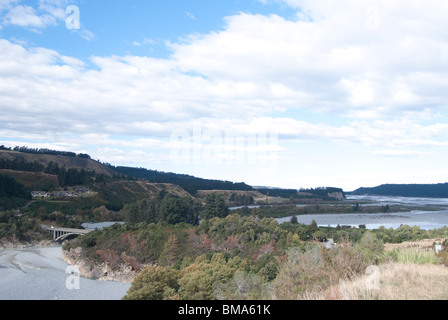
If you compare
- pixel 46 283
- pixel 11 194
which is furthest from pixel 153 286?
pixel 11 194

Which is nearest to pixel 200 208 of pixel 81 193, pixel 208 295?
pixel 81 193

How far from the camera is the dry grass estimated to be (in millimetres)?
7086

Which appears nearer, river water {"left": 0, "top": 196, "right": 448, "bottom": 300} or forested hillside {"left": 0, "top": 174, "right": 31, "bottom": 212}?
river water {"left": 0, "top": 196, "right": 448, "bottom": 300}

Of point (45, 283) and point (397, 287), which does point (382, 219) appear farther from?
point (397, 287)

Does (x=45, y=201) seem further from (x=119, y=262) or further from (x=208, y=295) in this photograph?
(x=208, y=295)

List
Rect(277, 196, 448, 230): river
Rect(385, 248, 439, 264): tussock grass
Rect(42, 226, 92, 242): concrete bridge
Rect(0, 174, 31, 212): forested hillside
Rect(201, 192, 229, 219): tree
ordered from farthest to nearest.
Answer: Rect(0, 174, 31, 212): forested hillside
Rect(277, 196, 448, 230): river
Rect(201, 192, 229, 219): tree
Rect(42, 226, 92, 242): concrete bridge
Rect(385, 248, 439, 264): tussock grass

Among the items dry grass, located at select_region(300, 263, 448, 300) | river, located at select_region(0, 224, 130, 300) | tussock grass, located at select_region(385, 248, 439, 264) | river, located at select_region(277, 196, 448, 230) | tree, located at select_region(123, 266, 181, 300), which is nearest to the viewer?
dry grass, located at select_region(300, 263, 448, 300)

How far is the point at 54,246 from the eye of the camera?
60781mm

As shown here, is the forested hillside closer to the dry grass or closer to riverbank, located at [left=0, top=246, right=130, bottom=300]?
riverbank, located at [left=0, top=246, right=130, bottom=300]

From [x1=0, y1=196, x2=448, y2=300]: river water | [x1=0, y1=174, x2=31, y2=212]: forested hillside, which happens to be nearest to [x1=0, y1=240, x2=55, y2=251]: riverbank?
[x1=0, y1=196, x2=448, y2=300]: river water

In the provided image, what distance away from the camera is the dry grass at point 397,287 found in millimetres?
7086

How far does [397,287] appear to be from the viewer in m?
7.65

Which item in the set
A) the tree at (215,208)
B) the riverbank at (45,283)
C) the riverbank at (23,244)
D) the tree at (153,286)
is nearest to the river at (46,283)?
the riverbank at (45,283)
